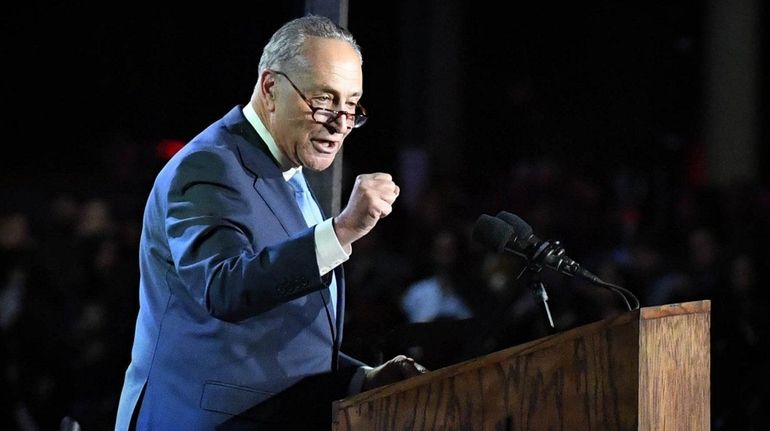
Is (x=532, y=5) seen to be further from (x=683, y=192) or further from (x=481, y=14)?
(x=683, y=192)

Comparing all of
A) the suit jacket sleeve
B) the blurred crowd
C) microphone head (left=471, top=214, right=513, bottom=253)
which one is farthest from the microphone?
the blurred crowd

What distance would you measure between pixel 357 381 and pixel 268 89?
2.32 ft

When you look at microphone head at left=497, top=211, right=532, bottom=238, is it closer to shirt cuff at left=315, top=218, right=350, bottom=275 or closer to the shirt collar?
shirt cuff at left=315, top=218, right=350, bottom=275

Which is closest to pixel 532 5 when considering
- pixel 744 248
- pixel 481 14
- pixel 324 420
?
pixel 481 14

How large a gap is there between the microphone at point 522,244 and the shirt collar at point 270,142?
1.63 feet

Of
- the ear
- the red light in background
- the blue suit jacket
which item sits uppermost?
the red light in background

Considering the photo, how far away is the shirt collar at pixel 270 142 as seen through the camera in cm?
296

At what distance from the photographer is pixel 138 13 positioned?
52.4 ft

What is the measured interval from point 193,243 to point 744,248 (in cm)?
568

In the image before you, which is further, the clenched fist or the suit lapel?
the suit lapel

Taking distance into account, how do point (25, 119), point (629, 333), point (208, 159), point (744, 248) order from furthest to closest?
point (25, 119), point (744, 248), point (208, 159), point (629, 333)

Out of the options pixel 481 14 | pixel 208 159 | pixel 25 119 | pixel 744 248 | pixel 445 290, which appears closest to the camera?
pixel 208 159

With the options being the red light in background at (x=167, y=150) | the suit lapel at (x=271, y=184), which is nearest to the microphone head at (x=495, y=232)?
the suit lapel at (x=271, y=184)

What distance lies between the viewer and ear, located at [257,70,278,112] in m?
2.94
